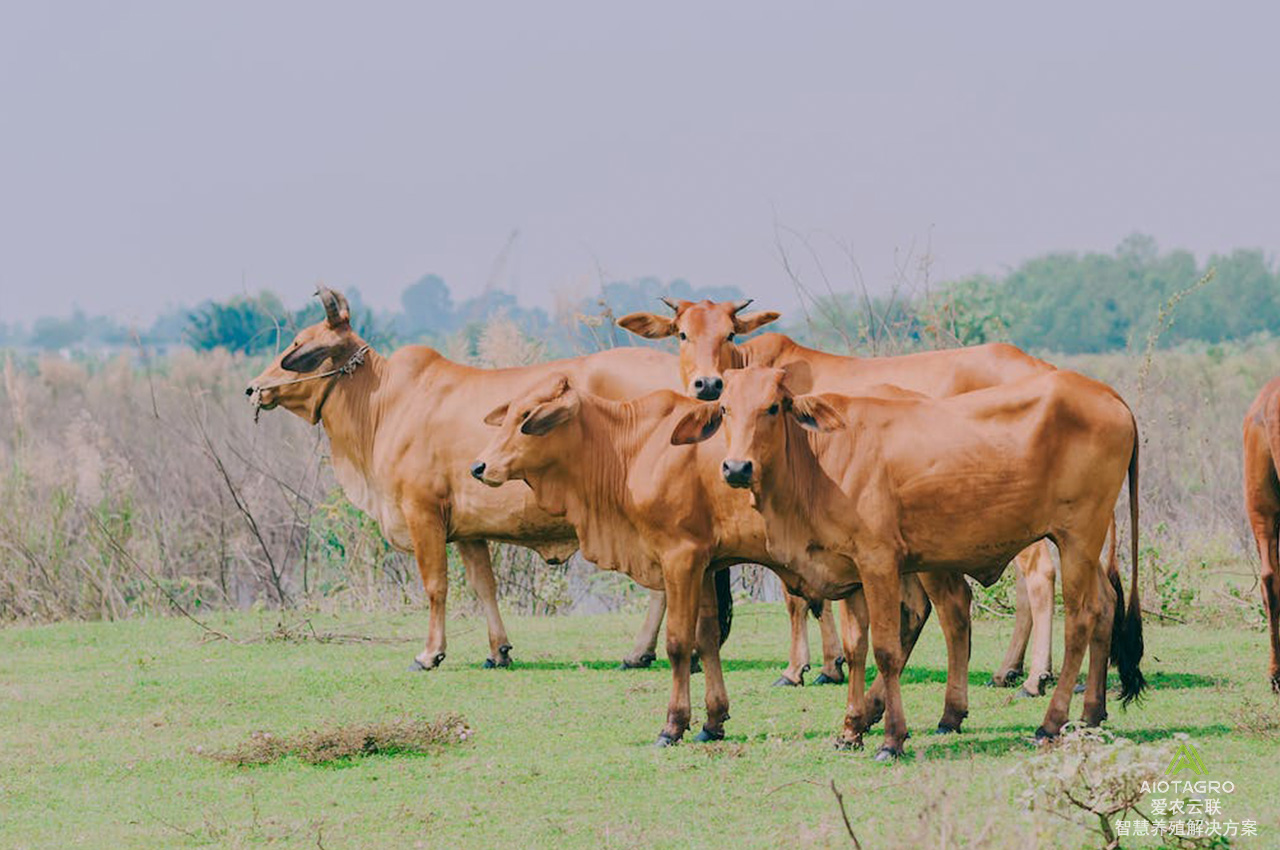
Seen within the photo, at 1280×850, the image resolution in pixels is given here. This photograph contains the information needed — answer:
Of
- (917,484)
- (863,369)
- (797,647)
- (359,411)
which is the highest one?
(863,369)

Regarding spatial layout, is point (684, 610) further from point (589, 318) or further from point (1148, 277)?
point (1148, 277)

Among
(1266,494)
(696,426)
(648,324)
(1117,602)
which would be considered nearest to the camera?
(696,426)

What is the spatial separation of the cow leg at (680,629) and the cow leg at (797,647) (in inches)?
66.6

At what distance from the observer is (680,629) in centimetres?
828

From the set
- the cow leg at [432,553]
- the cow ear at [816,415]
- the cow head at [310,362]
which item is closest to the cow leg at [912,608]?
the cow ear at [816,415]

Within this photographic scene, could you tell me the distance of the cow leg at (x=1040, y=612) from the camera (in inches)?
375

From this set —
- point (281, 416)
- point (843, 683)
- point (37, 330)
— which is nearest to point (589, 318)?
point (843, 683)

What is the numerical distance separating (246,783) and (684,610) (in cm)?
217

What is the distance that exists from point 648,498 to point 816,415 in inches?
39.9

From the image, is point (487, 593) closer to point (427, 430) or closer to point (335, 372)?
point (427, 430)

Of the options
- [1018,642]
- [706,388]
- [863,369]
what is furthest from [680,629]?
[1018,642]

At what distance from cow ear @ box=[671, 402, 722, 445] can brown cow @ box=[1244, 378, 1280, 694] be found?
3082 millimetres

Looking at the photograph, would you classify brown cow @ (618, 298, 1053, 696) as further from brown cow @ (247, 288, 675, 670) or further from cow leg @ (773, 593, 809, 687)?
brown cow @ (247, 288, 675, 670)

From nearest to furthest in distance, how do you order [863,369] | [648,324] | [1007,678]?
[1007,678] < [863,369] < [648,324]
